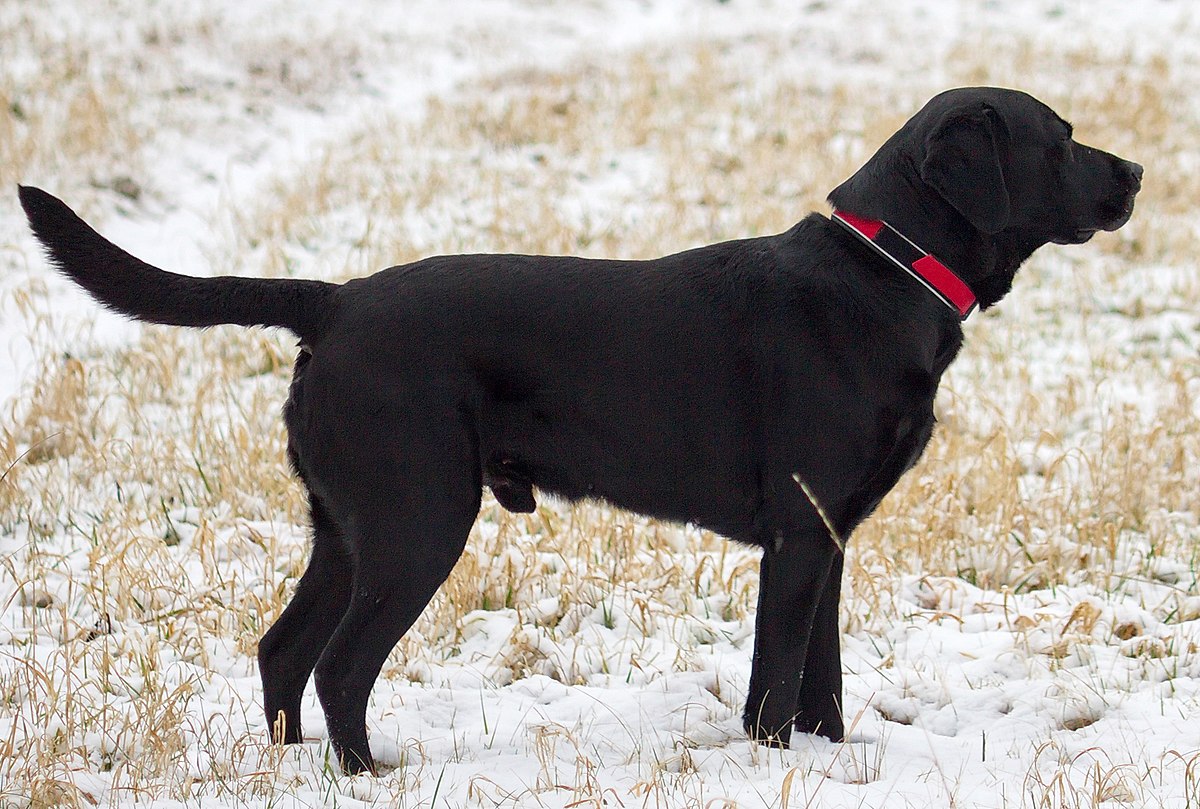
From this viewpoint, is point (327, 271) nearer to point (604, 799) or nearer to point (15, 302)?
point (15, 302)

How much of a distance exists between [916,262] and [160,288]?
187cm

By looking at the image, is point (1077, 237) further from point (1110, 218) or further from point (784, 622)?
point (784, 622)

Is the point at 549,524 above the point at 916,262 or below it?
below

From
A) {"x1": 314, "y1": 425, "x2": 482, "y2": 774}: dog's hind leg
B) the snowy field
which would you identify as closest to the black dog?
{"x1": 314, "y1": 425, "x2": 482, "y2": 774}: dog's hind leg

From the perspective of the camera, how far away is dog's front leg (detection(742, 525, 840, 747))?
2.91m

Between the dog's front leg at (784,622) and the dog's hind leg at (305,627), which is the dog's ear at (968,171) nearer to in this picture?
the dog's front leg at (784,622)

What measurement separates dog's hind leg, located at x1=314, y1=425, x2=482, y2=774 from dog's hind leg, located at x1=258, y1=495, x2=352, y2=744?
0.79ft

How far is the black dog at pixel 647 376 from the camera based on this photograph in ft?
9.37

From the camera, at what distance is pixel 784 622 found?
2.94 m

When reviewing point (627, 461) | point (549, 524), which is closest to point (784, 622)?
point (627, 461)

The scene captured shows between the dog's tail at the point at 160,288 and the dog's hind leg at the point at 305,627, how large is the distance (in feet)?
1.62

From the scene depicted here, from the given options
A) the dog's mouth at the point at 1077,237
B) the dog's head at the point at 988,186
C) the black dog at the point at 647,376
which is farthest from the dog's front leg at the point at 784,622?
the dog's mouth at the point at 1077,237

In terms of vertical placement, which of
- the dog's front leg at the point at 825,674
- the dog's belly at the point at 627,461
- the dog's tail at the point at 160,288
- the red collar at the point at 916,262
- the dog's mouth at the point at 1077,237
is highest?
the dog's mouth at the point at 1077,237

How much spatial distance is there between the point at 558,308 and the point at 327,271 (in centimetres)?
495
